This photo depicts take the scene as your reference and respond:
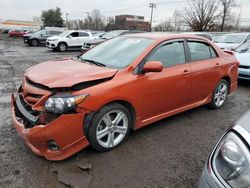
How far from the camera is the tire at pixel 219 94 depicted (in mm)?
4582

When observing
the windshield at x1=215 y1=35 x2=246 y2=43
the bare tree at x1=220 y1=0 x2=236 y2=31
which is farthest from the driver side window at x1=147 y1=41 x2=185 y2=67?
the bare tree at x1=220 y1=0 x2=236 y2=31

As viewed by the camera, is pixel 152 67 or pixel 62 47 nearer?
pixel 152 67

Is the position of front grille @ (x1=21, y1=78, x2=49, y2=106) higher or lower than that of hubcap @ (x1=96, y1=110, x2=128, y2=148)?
higher

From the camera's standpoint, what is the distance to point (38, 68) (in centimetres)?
326

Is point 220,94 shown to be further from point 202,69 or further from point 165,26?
point 165,26

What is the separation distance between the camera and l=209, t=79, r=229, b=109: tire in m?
4.58

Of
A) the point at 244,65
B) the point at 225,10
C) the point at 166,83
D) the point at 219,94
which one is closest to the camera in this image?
the point at 166,83

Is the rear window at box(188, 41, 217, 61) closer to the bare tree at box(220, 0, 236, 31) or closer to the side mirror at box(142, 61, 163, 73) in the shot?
the side mirror at box(142, 61, 163, 73)

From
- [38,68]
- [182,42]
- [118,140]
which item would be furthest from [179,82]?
[38,68]

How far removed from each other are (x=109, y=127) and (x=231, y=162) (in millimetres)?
1714

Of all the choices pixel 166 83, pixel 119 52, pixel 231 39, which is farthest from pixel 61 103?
pixel 231 39

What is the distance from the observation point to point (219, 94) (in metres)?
4.70

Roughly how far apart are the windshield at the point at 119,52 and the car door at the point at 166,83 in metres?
0.24

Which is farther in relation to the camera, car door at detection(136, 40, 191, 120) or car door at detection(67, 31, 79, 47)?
car door at detection(67, 31, 79, 47)
